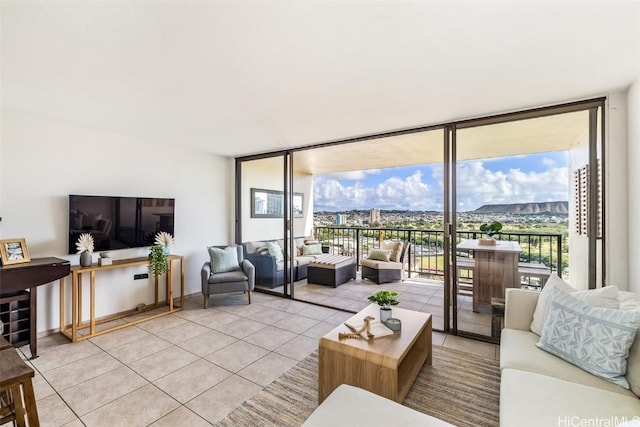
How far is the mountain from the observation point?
279 centimetres

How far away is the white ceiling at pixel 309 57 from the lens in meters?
1.41

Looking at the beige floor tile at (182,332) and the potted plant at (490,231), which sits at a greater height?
the potted plant at (490,231)

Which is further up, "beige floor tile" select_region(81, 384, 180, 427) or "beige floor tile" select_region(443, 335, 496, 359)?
"beige floor tile" select_region(443, 335, 496, 359)

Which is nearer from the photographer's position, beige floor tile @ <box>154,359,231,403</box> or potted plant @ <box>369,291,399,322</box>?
beige floor tile @ <box>154,359,231,403</box>

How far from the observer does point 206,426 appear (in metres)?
1.75

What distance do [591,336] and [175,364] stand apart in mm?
3028

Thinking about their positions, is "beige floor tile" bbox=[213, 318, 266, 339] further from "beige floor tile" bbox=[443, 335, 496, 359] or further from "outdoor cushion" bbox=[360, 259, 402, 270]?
"outdoor cushion" bbox=[360, 259, 402, 270]

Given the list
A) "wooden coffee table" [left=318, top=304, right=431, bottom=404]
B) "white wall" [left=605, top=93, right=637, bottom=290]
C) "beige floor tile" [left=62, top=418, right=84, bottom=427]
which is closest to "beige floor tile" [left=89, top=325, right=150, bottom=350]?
"beige floor tile" [left=62, top=418, right=84, bottom=427]

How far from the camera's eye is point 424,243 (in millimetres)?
5758

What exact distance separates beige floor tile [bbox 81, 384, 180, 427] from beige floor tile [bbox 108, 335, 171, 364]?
0.60m

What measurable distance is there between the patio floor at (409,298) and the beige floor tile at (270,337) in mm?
1075

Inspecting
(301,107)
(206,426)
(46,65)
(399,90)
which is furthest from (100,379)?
(399,90)

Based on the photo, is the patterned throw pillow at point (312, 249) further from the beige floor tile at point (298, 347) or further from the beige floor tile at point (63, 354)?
the beige floor tile at point (63, 354)

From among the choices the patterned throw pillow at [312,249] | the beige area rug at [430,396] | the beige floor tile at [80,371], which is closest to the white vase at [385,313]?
the beige area rug at [430,396]
